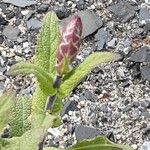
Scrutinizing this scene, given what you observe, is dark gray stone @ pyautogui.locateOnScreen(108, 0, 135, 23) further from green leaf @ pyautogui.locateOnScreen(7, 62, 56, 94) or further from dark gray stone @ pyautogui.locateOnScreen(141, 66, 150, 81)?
green leaf @ pyautogui.locateOnScreen(7, 62, 56, 94)

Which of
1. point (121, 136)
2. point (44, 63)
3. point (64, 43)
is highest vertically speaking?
point (64, 43)

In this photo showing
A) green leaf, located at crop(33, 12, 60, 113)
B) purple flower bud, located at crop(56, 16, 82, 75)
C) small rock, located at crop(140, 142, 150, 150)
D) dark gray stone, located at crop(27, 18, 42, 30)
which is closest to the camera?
purple flower bud, located at crop(56, 16, 82, 75)

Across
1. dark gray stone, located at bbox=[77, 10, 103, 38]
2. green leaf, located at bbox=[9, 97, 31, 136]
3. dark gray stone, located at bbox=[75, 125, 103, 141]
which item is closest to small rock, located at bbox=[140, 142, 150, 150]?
dark gray stone, located at bbox=[75, 125, 103, 141]

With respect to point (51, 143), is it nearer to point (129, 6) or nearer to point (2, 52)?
point (2, 52)

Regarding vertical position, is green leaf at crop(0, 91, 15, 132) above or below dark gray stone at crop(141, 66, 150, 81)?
above

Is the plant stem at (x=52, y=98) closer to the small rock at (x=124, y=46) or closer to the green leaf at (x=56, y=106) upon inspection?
the green leaf at (x=56, y=106)

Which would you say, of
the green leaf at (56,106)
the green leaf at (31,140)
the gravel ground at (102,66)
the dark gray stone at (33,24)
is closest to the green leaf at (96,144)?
the green leaf at (56,106)

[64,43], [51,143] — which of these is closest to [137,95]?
[51,143]
